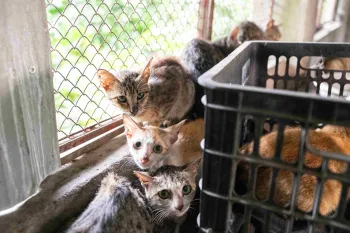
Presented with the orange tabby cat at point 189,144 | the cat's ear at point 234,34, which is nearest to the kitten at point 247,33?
the cat's ear at point 234,34

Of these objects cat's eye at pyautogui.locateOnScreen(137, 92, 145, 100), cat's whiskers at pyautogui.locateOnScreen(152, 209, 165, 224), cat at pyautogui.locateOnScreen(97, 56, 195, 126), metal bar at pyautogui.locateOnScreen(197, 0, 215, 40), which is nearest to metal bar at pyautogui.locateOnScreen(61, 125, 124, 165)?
cat at pyautogui.locateOnScreen(97, 56, 195, 126)

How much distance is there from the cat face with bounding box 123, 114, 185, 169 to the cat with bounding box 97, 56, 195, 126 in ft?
0.49

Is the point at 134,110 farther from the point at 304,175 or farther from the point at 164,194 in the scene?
the point at 304,175

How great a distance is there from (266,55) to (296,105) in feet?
3.34

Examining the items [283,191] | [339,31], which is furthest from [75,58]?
[339,31]

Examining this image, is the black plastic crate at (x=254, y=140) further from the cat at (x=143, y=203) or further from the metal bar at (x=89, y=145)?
the metal bar at (x=89, y=145)

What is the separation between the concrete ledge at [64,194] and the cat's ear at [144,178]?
0.65ft

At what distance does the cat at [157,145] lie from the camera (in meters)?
1.65

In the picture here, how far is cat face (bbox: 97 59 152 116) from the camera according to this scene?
1.76m

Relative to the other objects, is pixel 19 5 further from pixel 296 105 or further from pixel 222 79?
pixel 296 105

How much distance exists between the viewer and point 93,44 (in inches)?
68.0

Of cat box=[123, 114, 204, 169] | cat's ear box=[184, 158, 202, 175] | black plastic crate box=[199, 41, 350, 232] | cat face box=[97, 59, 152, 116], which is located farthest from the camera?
cat face box=[97, 59, 152, 116]

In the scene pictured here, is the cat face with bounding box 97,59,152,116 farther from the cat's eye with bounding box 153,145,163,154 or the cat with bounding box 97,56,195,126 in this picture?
the cat's eye with bounding box 153,145,163,154

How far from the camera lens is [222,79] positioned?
1.07 m
